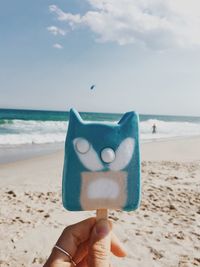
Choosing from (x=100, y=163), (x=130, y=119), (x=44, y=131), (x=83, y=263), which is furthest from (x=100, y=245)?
(x=44, y=131)

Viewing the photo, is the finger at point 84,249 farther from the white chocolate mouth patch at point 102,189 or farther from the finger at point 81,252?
the white chocolate mouth patch at point 102,189

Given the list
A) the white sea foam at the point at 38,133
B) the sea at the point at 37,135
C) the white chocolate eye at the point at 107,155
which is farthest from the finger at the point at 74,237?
the white sea foam at the point at 38,133

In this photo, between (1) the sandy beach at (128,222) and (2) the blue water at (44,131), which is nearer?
(1) the sandy beach at (128,222)

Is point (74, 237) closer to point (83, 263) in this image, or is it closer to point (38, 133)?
point (83, 263)

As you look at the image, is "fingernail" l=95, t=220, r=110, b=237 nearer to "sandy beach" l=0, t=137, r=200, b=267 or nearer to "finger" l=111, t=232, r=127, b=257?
"finger" l=111, t=232, r=127, b=257

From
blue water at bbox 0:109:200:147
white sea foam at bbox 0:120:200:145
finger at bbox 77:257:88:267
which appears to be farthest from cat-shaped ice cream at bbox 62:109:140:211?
white sea foam at bbox 0:120:200:145

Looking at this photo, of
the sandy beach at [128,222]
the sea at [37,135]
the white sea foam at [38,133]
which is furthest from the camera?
the white sea foam at [38,133]

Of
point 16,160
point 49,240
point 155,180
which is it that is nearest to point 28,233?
point 49,240
